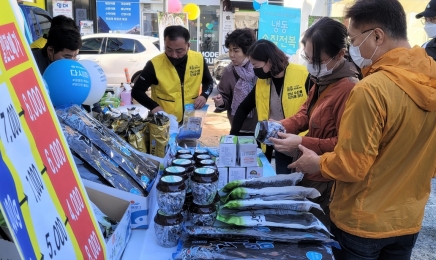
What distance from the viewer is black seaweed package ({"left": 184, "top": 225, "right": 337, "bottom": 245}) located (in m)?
1.16

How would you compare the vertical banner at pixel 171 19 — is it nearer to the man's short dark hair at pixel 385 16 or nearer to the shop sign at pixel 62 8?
the shop sign at pixel 62 8

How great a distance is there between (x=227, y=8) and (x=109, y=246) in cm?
1589

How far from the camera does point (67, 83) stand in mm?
1605

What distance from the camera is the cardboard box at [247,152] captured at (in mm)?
1624

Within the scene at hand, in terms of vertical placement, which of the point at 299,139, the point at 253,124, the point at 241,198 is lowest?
the point at 253,124

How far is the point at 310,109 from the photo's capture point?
6.13 ft

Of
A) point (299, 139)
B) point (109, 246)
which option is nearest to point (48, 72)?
point (109, 246)

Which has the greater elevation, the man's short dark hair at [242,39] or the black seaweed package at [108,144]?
the man's short dark hair at [242,39]

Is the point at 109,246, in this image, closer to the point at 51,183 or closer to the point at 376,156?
the point at 51,183

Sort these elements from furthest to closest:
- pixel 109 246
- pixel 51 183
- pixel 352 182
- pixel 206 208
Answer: pixel 352 182
pixel 206 208
pixel 109 246
pixel 51 183

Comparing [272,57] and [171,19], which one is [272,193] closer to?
[272,57]

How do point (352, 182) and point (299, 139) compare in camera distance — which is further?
point (299, 139)

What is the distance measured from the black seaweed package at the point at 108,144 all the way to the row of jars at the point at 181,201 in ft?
0.81

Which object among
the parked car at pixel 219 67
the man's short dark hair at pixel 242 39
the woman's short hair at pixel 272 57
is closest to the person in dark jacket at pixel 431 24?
the man's short dark hair at pixel 242 39
